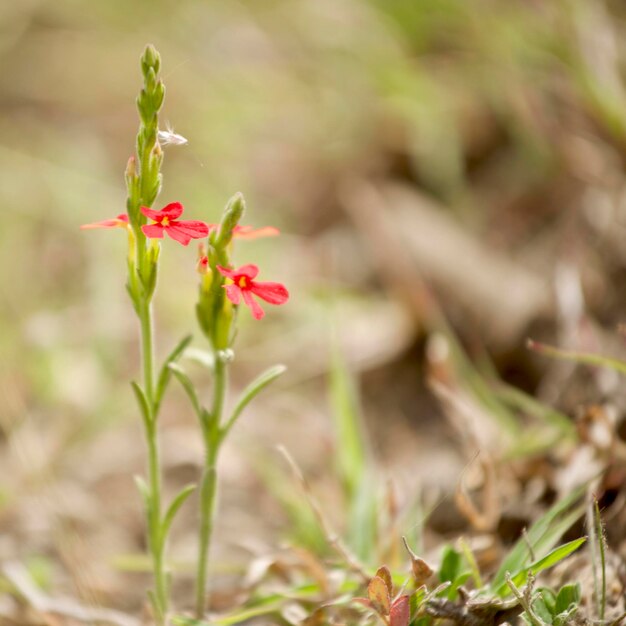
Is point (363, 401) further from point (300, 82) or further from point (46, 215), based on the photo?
point (300, 82)

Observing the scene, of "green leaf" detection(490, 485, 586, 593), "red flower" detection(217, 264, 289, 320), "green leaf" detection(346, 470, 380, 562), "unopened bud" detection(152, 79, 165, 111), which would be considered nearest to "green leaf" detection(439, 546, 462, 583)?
"green leaf" detection(490, 485, 586, 593)

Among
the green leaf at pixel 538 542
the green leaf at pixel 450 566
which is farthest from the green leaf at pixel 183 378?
the green leaf at pixel 538 542

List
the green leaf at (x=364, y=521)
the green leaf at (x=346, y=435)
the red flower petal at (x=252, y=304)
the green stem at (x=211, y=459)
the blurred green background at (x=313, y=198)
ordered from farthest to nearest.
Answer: the blurred green background at (x=313, y=198) → the green leaf at (x=346, y=435) → the green leaf at (x=364, y=521) → the green stem at (x=211, y=459) → the red flower petal at (x=252, y=304)

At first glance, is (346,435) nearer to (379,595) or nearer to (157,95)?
(379,595)

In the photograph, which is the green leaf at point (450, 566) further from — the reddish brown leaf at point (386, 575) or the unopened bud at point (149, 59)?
the unopened bud at point (149, 59)

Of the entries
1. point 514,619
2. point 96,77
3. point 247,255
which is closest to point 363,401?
point 247,255

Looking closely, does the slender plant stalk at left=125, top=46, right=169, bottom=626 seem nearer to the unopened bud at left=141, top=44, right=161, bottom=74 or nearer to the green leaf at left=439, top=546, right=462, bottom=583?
the unopened bud at left=141, top=44, right=161, bottom=74

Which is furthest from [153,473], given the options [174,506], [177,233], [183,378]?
[177,233]
